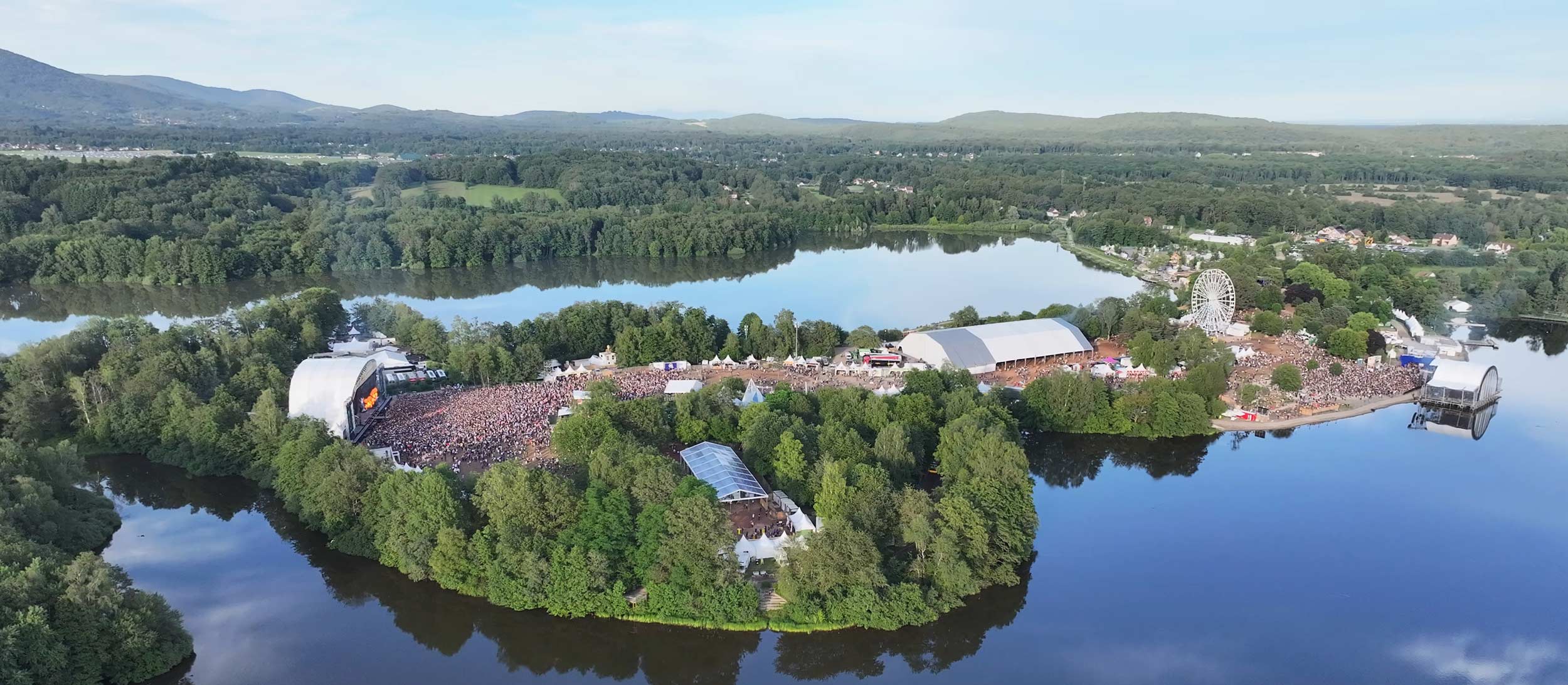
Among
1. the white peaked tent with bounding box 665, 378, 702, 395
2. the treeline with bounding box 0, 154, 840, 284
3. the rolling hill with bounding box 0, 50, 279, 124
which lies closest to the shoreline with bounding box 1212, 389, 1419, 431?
the white peaked tent with bounding box 665, 378, 702, 395

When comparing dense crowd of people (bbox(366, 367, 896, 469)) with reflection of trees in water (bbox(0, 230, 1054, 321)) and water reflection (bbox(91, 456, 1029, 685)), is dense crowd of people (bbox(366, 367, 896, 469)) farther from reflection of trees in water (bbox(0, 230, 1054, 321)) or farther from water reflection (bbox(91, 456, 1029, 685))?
reflection of trees in water (bbox(0, 230, 1054, 321))

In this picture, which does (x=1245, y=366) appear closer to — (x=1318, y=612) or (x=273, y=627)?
(x=1318, y=612)

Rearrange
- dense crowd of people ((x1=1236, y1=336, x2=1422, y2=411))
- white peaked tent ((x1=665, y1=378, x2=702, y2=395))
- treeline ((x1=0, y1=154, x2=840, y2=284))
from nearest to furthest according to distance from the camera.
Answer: white peaked tent ((x1=665, y1=378, x2=702, y2=395)) → dense crowd of people ((x1=1236, y1=336, x2=1422, y2=411)) → treeline ((x1=0, y1=154, x2=840, y2=284))

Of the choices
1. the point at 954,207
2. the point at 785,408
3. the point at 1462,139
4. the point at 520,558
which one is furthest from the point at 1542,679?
the point at 1462,139

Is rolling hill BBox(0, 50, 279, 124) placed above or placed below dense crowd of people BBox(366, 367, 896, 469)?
above

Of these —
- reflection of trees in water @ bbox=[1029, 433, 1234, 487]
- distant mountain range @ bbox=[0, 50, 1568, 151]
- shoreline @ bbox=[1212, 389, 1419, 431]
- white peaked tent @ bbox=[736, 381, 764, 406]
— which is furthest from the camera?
distant mountain range @ bbox=[0, 50, 1568, 151]

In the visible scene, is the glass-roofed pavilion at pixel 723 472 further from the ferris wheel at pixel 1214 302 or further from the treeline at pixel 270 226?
the treeline at pixel 270 226

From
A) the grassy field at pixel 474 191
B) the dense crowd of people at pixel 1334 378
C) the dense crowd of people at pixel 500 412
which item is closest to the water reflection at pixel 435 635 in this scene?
the dense crowd of people at pixel 500 412
